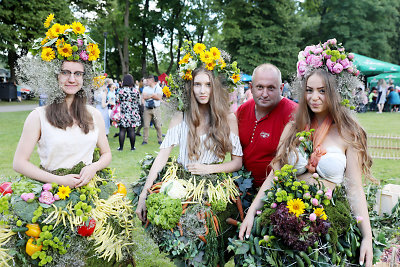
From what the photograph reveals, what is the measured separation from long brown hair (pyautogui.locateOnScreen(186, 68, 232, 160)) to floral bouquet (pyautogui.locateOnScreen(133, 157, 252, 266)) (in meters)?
0.24

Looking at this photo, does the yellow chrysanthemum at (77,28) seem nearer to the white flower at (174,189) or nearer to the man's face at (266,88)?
the white flower at (174,189)

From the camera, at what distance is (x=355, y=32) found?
2997 centimetres

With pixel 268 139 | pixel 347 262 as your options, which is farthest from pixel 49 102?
pixel 347 262

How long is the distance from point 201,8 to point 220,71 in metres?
27.8

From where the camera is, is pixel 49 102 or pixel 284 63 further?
pixel 284 63

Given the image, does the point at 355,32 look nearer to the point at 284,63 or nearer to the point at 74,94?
the point at 284,63

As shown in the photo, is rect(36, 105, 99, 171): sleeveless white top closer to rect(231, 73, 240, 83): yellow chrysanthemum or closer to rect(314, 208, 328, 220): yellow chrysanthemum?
rect(231, 73, 240, 83): yellow chrysanthemum

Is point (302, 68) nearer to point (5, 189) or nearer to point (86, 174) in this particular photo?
point (86, 174)

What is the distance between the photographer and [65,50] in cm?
262

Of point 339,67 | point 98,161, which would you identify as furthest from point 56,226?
point 339,67

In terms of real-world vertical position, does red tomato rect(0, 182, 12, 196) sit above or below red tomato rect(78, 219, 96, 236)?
above

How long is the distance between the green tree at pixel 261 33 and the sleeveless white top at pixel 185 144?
24772mm

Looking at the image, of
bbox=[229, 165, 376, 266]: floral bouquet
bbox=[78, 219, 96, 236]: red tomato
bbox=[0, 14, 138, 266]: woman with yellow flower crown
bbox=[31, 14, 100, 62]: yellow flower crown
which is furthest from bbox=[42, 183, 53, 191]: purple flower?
bbox=[229, 165, 376, 266]: floral bouquet

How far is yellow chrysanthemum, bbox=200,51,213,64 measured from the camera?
3006 millimetres
